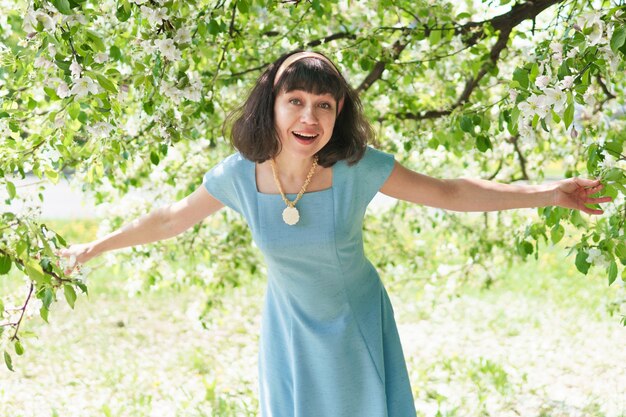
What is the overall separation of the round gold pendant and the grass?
A: 1.76 meters

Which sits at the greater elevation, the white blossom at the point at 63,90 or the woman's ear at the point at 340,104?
the woman's ear at the point at 340,104

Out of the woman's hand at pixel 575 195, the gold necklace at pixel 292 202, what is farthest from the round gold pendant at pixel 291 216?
the woman's hand at pixel 575 195

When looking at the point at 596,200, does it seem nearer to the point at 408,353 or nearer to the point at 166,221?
the point at 166,221

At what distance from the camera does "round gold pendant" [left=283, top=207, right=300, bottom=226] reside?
2146 millimetres

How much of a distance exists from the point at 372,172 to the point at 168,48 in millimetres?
640

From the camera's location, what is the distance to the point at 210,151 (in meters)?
3.95

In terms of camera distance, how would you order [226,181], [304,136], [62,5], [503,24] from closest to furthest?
[62,5] < [304,136] < [226,181] < [503,24]

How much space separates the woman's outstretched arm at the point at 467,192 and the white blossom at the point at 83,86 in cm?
84

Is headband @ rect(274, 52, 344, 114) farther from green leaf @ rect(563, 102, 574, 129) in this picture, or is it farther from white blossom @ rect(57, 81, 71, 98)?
green leaf @ rect(563, 102, 574, 129)

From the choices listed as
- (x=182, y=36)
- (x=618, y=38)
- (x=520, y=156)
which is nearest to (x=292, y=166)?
(x=182, y=36)

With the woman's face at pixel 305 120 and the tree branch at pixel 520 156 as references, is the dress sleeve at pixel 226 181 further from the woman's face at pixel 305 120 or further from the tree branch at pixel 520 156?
the tree branch at pixel 520 156

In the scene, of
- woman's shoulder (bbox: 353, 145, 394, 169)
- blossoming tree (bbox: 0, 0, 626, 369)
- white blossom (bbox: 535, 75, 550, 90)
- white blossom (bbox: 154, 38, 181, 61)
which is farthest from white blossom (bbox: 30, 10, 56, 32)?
white blossom (bbox: 535, 75, 550, 90)

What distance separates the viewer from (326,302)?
2250mm

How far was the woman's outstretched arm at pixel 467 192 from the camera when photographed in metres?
2.21
